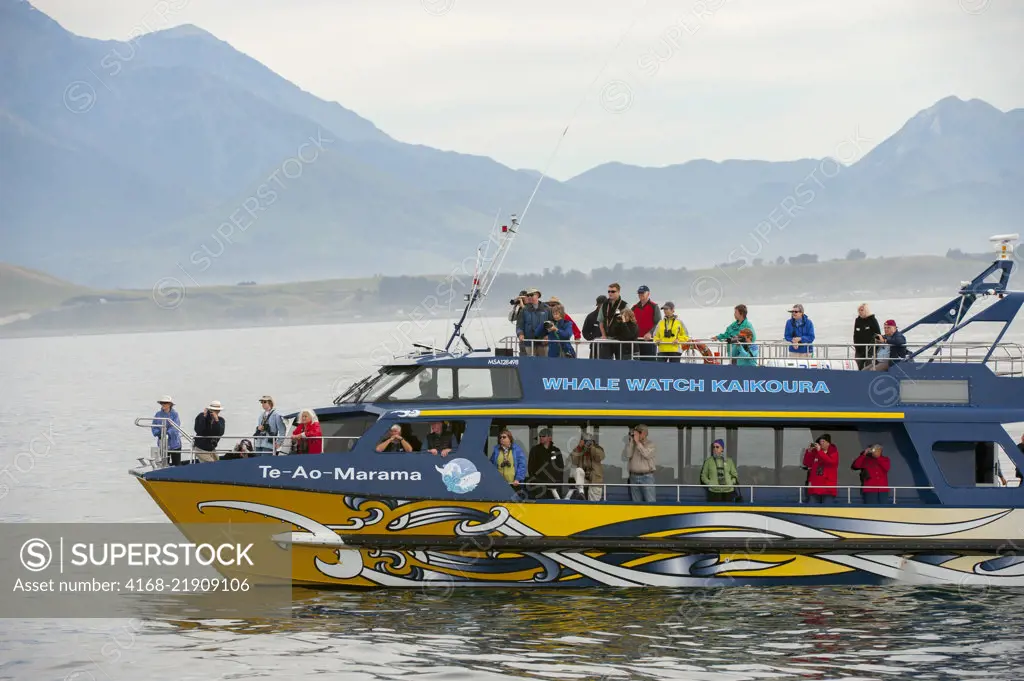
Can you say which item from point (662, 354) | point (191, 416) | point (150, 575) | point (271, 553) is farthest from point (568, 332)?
point (191, 416)

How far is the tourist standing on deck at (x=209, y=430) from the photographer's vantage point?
60.0 ft

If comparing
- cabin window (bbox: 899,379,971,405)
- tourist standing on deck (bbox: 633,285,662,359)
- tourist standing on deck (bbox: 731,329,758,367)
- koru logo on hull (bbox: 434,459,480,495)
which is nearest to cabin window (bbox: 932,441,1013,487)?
cabin window (bbox: 899,379,971,405)

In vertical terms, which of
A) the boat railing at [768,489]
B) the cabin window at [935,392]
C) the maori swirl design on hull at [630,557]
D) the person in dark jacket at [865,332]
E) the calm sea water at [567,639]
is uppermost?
the person in dark jacket at [865,332]

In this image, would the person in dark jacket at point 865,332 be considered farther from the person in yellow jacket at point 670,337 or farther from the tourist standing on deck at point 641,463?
the tourist standing on deck at point 641,463

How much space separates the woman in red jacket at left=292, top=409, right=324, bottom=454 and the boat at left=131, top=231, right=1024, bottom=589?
36 centimetres

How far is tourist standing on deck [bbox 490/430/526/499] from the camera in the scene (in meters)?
17.7

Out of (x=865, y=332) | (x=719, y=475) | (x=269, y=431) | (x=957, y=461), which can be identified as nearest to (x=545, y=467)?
(x=719, y=475)

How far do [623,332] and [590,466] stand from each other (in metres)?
1.92

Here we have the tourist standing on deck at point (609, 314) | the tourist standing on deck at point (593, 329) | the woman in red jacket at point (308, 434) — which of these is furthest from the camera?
the tourist standing on deck at point (593, 329)

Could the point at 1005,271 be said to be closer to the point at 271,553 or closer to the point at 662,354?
the point at 662,354

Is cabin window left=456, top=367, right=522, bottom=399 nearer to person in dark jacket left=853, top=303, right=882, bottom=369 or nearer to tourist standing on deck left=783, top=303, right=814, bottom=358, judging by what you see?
tourist standing on deck left=783, top=303, right=814, bottom=358

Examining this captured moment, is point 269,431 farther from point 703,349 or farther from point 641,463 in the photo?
point 703,349

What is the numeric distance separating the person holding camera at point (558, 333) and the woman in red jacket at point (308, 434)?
11.0 feet

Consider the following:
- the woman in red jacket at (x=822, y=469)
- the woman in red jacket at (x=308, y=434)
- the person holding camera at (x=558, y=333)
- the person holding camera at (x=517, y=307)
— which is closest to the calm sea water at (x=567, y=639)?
the woman in red jacket at (x=822, y=469)
